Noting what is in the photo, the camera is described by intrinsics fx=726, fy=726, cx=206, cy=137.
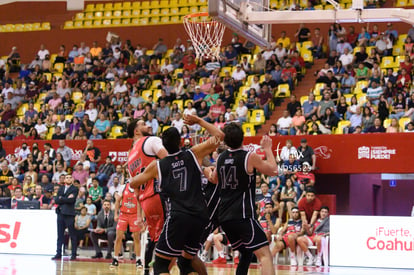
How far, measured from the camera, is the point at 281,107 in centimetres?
2211

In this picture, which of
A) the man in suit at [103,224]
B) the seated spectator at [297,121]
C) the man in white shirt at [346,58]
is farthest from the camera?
the man in white shirt at [346,58]

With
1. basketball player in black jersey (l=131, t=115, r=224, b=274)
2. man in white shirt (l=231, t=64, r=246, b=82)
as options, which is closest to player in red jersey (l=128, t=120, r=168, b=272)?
basketball player in black jersey (l=131, t=115, r=224, b=274)

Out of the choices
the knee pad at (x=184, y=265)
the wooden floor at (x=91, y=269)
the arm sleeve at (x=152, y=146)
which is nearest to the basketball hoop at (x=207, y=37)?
the wooden floor at (x=91, y=269)

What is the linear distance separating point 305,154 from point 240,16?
22.0ft

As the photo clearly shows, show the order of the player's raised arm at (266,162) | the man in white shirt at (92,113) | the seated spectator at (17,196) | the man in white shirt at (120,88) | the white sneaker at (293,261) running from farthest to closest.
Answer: the man in white shirt at (120,88) < the man in white shirt at (92,113) < the seated spectator at (17,196) < the white sneaker at (293,261) < the player's raised arm at (266,162)

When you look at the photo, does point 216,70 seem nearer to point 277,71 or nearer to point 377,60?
point 277,71

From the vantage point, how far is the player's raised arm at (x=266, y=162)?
8.06m

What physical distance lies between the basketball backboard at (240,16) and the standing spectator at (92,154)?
9.05m

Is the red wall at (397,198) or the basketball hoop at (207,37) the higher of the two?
the basketball hoop at (207,37)

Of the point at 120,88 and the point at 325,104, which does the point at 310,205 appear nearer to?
the point at 325,104

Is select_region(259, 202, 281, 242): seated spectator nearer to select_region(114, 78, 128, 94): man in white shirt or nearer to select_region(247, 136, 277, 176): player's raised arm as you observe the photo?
select_region(247, 136, 277, 176): player's raised arm

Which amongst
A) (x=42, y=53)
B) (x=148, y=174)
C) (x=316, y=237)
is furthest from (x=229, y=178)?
(x=42, y=53)

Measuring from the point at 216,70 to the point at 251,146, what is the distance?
18.4ft

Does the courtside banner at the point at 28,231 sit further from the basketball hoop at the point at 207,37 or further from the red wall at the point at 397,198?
the red wall at the point at 397,198
